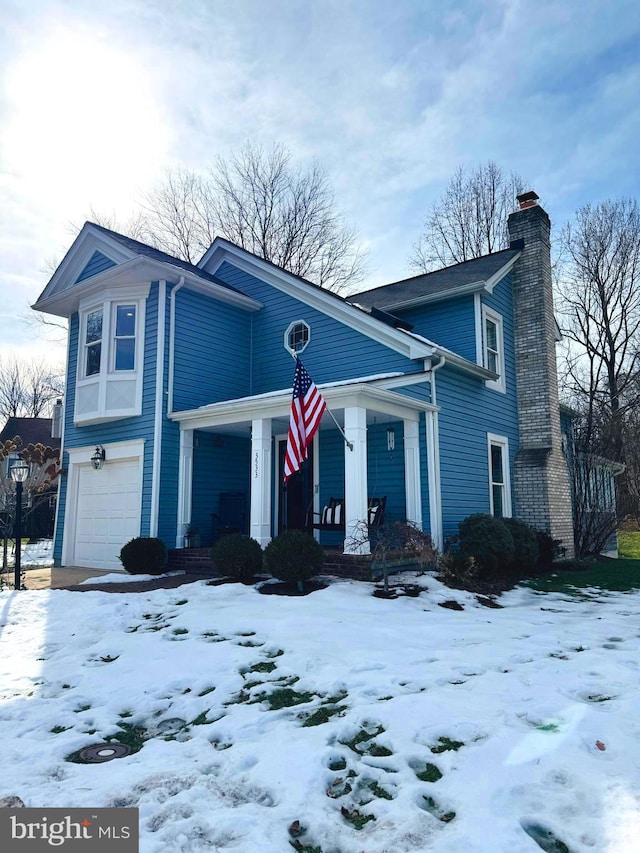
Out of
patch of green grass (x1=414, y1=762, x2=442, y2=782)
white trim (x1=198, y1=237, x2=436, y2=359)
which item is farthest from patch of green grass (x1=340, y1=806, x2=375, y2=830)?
white trim (x1=198, y1=237, x2=436, y2=359)

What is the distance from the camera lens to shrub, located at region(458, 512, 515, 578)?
30.0ft

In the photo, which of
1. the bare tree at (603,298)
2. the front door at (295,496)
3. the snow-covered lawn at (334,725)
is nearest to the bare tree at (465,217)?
the bare tree at (603,298)

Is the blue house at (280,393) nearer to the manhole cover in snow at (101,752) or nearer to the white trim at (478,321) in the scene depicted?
the white trim at (478,321)

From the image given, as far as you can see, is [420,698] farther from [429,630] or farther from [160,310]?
[160,310]

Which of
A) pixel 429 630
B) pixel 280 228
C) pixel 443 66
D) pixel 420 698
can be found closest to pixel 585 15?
pixel 443 66

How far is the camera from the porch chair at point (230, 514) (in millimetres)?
11234

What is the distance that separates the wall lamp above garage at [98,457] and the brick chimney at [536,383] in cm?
858

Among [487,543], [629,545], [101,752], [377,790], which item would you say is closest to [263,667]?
[101,752]

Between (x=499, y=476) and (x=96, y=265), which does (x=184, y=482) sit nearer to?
(x=96, y=265)

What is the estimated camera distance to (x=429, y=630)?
5.74 metres

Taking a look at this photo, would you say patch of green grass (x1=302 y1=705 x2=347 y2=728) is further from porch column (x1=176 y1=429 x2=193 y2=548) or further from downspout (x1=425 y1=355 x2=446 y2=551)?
porch column (x1=176 y1=429 x2=193 y2=548)

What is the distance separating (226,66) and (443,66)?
2.93 meters

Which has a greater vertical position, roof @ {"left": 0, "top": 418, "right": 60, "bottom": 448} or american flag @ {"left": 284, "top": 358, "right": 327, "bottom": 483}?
roof @ {"left": 0, "top": 418, "right": 60, "bottom": 448}

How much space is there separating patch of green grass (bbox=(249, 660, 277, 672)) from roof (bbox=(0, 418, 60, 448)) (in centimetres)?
2765
